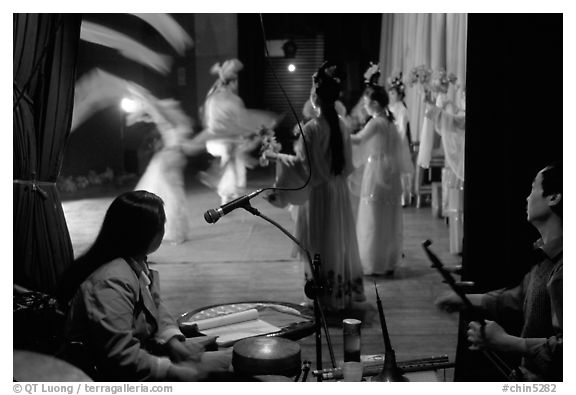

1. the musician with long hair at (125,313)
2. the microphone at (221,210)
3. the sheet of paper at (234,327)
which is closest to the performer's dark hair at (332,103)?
the sheet of paper at (234,327)

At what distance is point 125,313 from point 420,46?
23.8 ft

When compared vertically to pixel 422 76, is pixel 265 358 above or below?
below

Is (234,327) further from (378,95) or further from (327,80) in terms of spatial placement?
(378,95)

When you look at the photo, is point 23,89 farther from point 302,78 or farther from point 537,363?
point 302,78

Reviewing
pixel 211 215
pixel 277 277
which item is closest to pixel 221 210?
pixel 211 215

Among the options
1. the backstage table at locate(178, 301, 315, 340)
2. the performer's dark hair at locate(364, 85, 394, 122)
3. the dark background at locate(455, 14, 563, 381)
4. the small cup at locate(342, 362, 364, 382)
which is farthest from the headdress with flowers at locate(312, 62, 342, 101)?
the small cup at locate(342, 362, 364, 382)

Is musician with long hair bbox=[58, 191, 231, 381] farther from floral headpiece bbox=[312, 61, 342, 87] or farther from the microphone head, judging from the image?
floral headpiece bbox=[312, 61, 342, 87]

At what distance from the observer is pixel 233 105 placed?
700 cm

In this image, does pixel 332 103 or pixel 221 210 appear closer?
A: pixel 221 210

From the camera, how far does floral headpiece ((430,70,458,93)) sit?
20.1ft

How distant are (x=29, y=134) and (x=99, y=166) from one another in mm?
8093

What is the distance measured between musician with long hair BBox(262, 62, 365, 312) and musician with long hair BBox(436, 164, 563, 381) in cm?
183

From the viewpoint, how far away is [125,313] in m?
2.02
